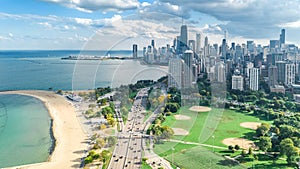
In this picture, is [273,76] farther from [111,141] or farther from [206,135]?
[111,141]

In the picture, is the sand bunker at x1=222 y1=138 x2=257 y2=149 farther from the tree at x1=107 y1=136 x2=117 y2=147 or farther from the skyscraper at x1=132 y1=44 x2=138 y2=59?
the skyscraper at x1=132 y1=44 x2=138 y2=59

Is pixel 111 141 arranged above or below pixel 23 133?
above

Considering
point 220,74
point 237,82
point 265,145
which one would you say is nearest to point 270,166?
point 265,145

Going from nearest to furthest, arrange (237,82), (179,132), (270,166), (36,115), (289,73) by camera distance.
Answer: (270,166) → (179,132) → (36,115) → (237,82) → (289,73)

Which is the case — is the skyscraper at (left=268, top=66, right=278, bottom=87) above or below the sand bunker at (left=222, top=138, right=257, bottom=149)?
above

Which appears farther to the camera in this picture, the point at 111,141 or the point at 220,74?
the point at 220,74

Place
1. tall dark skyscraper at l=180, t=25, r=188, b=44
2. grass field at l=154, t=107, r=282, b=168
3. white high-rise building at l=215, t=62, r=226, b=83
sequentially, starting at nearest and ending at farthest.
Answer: tall dark skyscraper at l=180, t=25, r=188, b=44
grass field at l=154, t=107, r=282, b=168
white high-rise building at l=215, t=62, r=226, b=83

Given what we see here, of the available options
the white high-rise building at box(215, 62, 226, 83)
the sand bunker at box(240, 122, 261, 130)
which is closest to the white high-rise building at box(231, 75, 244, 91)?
the white high-rise building at box(215, 62, 226, 83)

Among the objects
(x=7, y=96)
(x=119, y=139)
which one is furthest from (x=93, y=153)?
(x=7, y=96)
